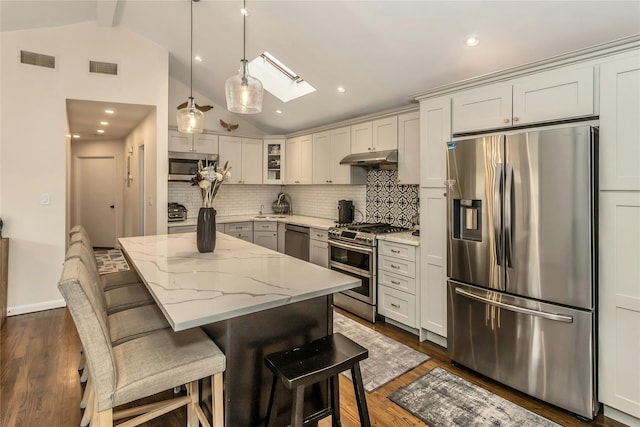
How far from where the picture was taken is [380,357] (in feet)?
9.58

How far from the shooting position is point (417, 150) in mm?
3607

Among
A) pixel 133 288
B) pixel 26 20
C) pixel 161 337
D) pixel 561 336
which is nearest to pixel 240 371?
pixel 161 337

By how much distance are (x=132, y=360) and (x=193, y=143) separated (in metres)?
4.28

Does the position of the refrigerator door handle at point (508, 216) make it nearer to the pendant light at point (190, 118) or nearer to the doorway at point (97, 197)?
the pendant light at point (190, 118)

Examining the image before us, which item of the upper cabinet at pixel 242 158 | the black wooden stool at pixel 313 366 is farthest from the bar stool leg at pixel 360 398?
the upper cabinet at pixel 242 158

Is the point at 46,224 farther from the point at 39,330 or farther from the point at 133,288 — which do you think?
the point at 133,288

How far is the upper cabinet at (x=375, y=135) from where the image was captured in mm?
3902

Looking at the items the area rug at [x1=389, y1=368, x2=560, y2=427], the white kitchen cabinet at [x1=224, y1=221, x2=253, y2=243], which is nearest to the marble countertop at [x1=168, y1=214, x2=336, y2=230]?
the white kitchen cabinet at [x1=224, y1=221, x2=253, y2=243]

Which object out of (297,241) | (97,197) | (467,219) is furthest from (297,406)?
(97,197)

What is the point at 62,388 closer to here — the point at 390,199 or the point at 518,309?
the point at 518,309

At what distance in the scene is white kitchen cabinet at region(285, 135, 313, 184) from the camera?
5.33 meters

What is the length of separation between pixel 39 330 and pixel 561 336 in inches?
175

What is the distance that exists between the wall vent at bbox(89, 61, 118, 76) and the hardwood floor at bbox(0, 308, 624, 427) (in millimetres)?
2883

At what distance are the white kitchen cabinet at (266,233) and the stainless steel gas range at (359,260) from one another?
1.59 meters
